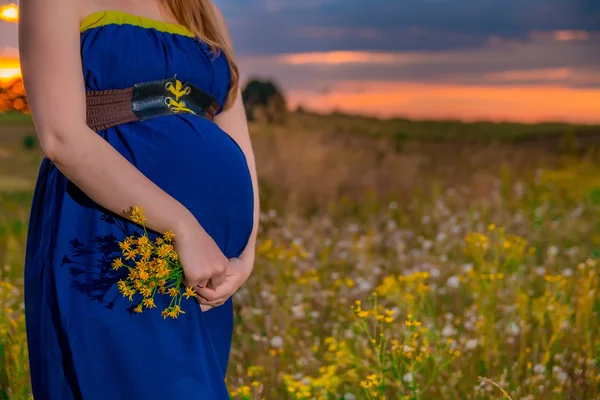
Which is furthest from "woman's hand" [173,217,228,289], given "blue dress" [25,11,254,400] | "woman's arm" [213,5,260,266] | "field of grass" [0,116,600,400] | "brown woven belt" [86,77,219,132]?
"field of grass" [0,116,600,400]

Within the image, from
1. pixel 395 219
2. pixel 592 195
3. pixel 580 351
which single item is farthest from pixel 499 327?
pixel 592 195

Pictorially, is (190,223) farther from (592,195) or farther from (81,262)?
(592,195)

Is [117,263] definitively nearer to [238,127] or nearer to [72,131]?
[72,131]

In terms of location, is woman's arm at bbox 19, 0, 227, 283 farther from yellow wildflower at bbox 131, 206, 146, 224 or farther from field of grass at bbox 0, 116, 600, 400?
field of grass at bbox 0, 116, 600, 400

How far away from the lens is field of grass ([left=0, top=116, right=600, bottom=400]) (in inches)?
128

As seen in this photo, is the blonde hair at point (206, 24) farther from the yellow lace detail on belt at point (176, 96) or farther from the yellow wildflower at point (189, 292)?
the yellow wildflower at point (189, 292)

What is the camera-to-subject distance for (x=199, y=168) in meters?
1.94

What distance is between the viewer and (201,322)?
6.19 feet

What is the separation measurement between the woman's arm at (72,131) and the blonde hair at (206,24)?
455mm

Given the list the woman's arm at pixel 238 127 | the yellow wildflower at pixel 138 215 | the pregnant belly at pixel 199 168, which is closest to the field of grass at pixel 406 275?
the woman's arm at pixel 238 127

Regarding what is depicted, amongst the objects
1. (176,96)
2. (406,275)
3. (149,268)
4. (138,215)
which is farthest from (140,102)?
(406,275)

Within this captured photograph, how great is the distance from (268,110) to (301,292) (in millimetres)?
4634

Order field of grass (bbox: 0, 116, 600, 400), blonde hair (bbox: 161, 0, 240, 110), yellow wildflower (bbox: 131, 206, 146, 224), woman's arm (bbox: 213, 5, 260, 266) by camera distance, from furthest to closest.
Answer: field of grass (bbox: 0, 116, 600, 400) → woman's arm (bbox: 213, 5, 260, 266) → blonde hair (bbox: 161, 0, 240, 110) → yellow wildflower (bbox: 131, 206, 146, 224)

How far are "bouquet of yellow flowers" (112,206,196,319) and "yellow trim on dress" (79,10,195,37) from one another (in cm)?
50
